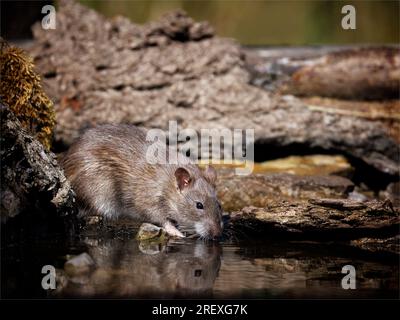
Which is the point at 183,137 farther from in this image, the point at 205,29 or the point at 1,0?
the point at 1,0

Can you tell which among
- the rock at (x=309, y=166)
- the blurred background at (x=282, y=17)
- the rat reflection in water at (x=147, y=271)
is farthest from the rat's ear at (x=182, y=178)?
the blurred background at (x=282, y=17)

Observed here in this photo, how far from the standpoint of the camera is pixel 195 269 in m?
5.07

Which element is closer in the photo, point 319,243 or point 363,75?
point 319,243

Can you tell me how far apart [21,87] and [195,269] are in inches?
116

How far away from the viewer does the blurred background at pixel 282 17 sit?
14.5 metres

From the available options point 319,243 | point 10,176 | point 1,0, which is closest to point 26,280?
point 10,176

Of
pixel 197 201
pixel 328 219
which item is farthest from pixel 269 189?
pixel 328 219

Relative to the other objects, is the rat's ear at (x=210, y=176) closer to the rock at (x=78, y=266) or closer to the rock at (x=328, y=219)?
the rock at (x=328, y=219)

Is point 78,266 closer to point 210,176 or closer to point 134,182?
point 134,182

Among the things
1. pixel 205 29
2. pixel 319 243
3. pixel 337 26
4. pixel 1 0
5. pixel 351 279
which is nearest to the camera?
A: pixel 351 279

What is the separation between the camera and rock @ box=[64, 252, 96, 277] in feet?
15.0

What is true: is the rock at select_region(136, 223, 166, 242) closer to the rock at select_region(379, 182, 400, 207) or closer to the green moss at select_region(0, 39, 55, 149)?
the green moss at select_region(0, 39, 55, 149)

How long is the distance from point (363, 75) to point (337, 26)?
183 inches

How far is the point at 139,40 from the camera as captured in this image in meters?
9.95
